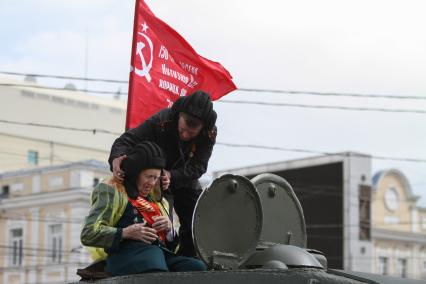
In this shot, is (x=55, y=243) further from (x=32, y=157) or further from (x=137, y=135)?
(x=137, y=135)

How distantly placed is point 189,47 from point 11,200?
126 ft

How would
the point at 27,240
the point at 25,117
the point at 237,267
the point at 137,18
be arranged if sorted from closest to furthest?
the point at 237,267 < the point at 137,18 < the point at 27,240 < the point at 25,117

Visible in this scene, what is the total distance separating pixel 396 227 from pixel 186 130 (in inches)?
1948

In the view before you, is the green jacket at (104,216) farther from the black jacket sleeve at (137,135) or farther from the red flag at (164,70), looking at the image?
the red flag at (164,70)

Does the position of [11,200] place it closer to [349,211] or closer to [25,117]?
[25,117]

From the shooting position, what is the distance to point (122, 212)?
21.4ft

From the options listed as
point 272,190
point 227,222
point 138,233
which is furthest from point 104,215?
point 272,190

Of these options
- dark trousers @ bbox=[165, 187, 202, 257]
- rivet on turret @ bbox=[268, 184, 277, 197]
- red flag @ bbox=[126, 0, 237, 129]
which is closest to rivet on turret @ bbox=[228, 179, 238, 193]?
Result: dark trousers @ bbox=[165, 187, 202, 257]

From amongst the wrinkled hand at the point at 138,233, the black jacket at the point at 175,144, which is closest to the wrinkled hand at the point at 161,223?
the wrinkled hand at the point at 138,233

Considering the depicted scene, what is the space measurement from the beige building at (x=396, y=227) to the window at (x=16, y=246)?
53.5 feet

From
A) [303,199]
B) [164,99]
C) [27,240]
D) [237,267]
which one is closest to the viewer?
[237,267]

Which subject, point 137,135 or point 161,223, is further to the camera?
point 137,135

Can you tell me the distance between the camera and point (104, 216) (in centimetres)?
647

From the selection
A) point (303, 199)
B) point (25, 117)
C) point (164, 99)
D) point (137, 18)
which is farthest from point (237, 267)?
point (25, 117)
